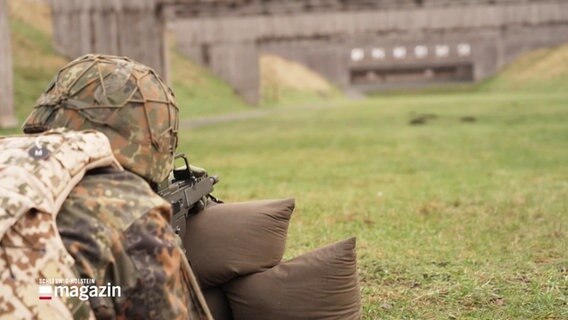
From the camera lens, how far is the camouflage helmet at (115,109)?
2.35 m

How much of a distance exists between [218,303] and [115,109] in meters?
1.13

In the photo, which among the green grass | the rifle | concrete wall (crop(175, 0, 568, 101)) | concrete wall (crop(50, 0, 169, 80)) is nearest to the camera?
the rifle

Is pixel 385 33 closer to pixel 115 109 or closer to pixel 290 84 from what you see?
pixel 290 84

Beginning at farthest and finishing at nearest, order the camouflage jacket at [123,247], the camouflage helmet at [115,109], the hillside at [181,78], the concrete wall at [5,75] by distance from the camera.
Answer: the hillside at [181,78] → the concrete wall at [5,75] → the camouflage helmet at [115,109] → the camouflage jacket at [123,247]

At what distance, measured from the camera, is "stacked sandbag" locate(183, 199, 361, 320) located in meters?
3.09

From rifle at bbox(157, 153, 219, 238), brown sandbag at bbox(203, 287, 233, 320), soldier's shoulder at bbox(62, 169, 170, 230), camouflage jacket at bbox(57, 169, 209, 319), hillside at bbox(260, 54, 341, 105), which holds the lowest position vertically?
hillside at bbox(260, 54, 341, 105)

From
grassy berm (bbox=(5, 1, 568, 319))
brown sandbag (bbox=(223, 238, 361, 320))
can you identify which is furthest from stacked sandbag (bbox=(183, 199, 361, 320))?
grassy berm (bbox=(5, 1, 568, 319))

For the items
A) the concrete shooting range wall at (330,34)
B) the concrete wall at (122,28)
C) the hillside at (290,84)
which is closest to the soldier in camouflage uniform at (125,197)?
the concrete shooting range wall at (330,34)

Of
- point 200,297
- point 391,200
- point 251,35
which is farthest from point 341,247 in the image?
point 251,35

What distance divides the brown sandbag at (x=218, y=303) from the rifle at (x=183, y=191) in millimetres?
303

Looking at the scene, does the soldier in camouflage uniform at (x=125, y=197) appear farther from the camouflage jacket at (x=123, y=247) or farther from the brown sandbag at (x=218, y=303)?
the brown sandbag at (x=218, y=303)

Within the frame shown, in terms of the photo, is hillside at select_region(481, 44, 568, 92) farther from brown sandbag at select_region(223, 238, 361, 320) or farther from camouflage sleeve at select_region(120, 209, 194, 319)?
camouflage sleeve at select_region(120, 209, 194, 319)

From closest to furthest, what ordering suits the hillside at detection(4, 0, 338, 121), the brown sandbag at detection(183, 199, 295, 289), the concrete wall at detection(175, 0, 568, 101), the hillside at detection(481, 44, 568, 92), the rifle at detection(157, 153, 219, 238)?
the rifle at detection(157, 153, 219, 238)
the brown sandbag at detection(183, 199, 295, 289)
the hillside at detection(4, 0, 338, 121)
the concrete wall at detection(175, 0, 568, 101)
the hillside at detection(481, 44, 568, 92)

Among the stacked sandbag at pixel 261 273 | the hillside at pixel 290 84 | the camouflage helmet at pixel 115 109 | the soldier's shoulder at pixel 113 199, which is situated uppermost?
the camouflage helmet at pixel 115 109
